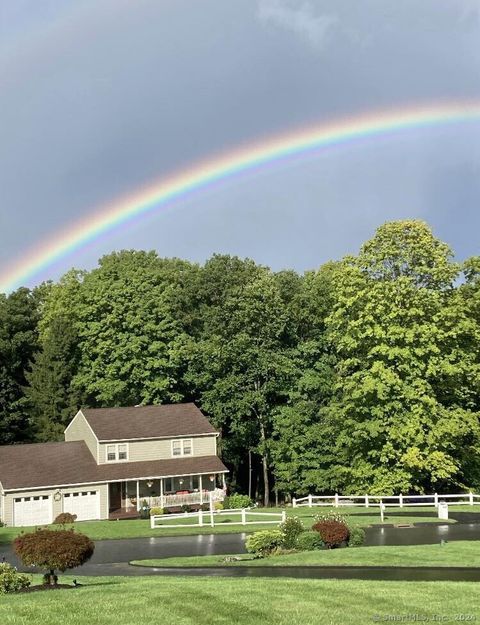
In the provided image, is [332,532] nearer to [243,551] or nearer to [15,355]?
[243,551]

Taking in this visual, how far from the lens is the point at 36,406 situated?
60.8 m

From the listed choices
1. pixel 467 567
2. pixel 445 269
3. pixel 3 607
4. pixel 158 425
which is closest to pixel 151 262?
pixel 158 425

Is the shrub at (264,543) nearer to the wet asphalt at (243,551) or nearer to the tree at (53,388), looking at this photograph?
the wet asphalt at (243,551)

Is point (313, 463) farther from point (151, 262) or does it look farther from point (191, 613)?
point (191, 613)

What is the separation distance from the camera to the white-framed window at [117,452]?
50344mm

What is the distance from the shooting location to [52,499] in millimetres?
45906

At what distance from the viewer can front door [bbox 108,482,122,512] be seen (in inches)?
1972

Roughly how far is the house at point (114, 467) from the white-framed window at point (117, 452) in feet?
0.24

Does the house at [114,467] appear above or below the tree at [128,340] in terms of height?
below

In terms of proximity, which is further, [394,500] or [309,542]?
[394,500]

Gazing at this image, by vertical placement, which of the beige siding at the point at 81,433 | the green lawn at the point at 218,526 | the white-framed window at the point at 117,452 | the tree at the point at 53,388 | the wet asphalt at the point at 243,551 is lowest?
the green lawn at the point at 218,526

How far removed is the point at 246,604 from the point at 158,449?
132 feet

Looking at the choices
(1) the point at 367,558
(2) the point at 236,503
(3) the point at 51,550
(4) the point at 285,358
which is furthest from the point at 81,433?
(3) the point at 51,550

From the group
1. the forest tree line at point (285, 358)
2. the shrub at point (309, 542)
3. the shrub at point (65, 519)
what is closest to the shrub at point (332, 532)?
the shrub at point (309, 542)
